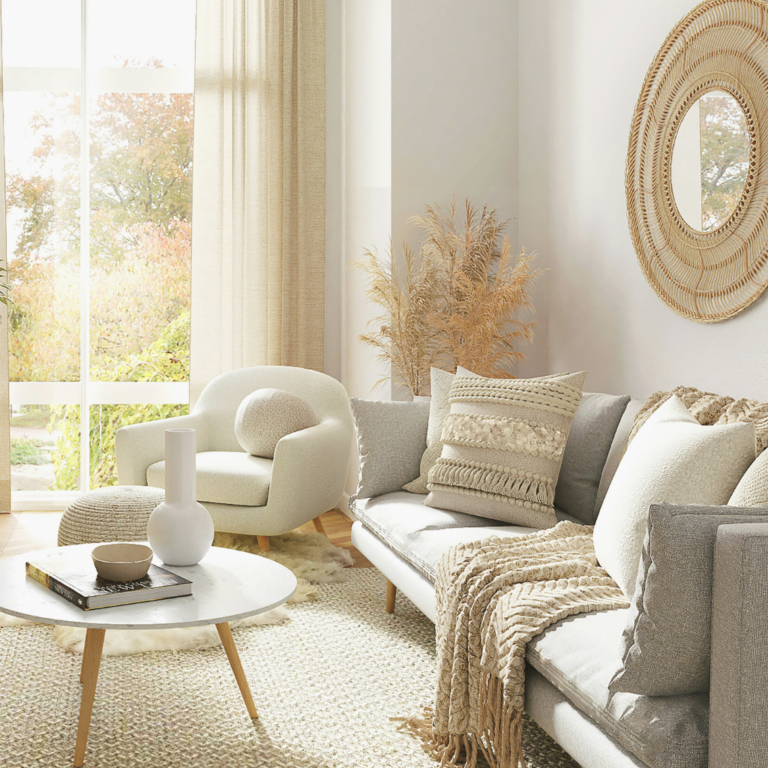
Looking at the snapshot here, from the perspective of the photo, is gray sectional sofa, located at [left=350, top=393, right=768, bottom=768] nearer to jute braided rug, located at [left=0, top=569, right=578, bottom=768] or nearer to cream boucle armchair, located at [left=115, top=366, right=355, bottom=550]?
jute braided rug, located at [left=0, top=569, right=578, bottom=768]

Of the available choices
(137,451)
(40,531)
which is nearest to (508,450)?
(137,451)

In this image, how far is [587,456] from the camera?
237 cm

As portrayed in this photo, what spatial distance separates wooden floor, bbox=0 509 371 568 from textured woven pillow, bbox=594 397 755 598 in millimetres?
1881

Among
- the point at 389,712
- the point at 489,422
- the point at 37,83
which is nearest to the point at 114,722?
the point at 389,712

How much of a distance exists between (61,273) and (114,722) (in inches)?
130

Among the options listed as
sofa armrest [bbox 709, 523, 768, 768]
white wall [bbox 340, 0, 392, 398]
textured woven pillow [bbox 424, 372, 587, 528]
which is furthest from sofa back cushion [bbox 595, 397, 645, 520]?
white wall [bbox 340, 0, 392, 398]

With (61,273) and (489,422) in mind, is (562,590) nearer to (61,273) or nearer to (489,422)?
(489,422)

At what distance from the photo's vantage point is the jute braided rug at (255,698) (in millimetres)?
1765

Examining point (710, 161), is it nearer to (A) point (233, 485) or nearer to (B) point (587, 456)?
(B) point (587, 456)

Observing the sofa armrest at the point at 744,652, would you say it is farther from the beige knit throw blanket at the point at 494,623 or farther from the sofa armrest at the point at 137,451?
the sofa armrest at the point at 137,451

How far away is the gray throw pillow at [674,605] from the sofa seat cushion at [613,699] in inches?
1.3

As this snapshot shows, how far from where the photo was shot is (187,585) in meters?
1.75

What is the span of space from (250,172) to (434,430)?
2455 mm

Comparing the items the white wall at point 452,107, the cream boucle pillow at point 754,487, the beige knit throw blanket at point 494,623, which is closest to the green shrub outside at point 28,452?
the white wall at point 452,107
